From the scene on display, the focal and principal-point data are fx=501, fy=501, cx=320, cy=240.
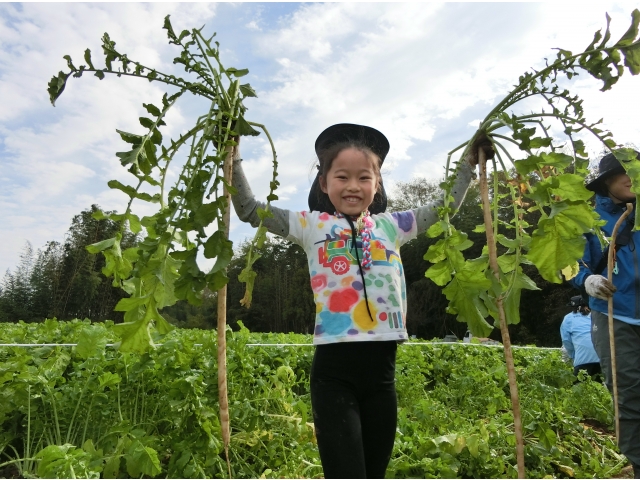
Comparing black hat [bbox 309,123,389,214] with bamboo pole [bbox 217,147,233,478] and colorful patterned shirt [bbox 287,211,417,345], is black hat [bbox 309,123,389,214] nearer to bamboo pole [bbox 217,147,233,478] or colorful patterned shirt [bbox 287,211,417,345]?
colorful patterned shirt [bbox 287,211,417,345]

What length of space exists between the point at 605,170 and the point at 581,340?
3447 mm

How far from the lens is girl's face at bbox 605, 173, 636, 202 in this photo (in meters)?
2.86

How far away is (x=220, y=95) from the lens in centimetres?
133

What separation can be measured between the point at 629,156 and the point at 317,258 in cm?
108

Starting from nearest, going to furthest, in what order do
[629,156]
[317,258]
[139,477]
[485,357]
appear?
[629,156] → [317,258] → [139,477] → [485,357]

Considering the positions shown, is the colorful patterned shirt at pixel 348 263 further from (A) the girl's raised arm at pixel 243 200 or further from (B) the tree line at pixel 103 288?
(B) the tree line at pixel 103 288

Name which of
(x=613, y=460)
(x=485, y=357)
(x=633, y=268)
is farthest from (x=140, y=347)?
(x=485, y=357)

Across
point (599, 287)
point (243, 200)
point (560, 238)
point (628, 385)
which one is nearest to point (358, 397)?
point (243, 200)

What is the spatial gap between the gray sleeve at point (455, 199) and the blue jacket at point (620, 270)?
110 cm

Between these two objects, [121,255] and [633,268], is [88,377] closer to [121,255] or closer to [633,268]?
[121,255]

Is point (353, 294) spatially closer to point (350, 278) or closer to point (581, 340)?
point (350, 278)

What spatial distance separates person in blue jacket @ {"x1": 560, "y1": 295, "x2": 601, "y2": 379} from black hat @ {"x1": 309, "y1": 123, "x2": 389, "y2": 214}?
436 centimetres

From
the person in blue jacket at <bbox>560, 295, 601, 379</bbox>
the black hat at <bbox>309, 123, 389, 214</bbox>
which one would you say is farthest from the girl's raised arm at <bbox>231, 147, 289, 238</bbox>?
the person in blue jacket at <bbox>560, 295, 601, 379</bbox>

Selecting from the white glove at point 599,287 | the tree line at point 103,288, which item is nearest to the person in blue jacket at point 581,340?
the white glove at point 599,287
